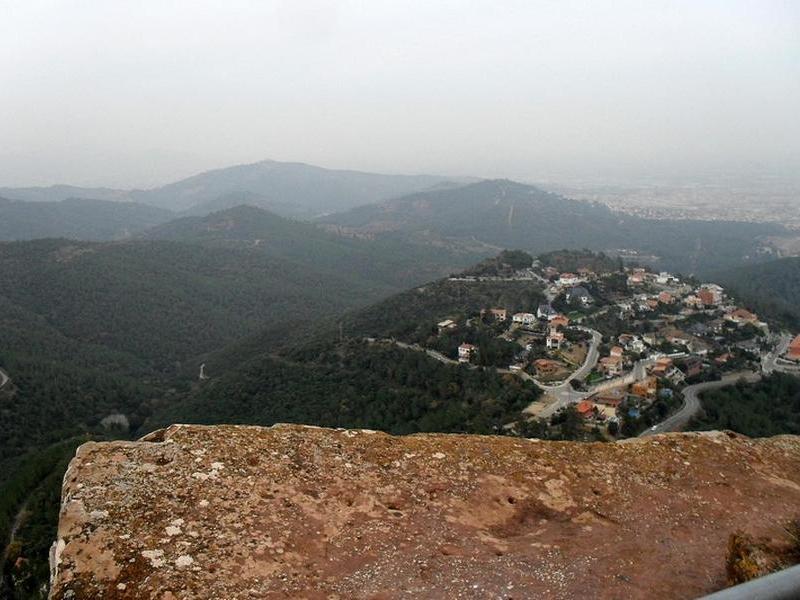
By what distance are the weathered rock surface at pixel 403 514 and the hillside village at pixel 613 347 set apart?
20.8 meters

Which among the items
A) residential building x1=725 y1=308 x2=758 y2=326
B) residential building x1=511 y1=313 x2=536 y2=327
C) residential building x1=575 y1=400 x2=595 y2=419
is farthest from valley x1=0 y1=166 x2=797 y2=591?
residential building x1=511 y1=313 x2=536 y2=327

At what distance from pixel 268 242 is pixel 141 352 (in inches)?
3476

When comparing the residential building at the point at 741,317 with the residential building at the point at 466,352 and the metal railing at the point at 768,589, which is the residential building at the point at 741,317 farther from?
the metal railing at the point at 768,589

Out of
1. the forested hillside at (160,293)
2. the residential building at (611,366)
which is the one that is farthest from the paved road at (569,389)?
the forested hillside at (160,293)

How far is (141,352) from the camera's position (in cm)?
8044

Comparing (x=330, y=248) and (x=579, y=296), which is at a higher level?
(x=579, y=296)

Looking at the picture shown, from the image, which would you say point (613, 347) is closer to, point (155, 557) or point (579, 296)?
point (579, 296)

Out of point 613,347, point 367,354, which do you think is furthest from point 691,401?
point 367,354

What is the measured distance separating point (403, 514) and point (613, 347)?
3984 cm

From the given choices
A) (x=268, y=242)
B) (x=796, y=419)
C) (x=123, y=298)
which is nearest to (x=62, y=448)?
(x=796, y=419)

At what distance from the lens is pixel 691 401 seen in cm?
3344

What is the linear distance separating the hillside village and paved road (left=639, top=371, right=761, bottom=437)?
0.36 metres

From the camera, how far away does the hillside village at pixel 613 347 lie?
31484 millimetres

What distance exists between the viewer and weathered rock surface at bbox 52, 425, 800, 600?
505 centimetres
